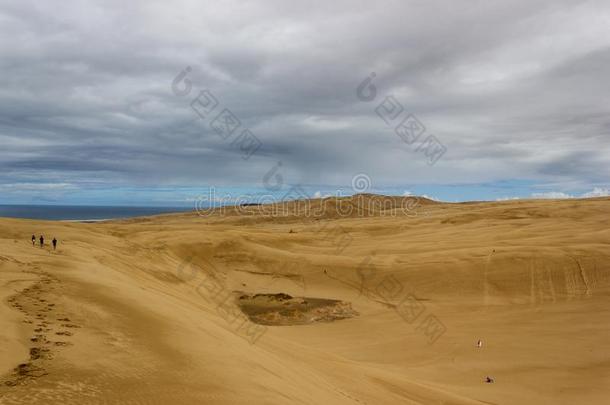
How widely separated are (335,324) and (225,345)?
10998mm

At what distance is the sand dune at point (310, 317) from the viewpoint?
5.48 meters

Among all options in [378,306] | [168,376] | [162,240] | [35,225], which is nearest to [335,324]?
[378,306]

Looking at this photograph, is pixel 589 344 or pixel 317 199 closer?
pixel 589 344

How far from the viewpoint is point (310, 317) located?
18812mm

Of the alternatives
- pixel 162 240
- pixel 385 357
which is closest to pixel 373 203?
pixel 162 240

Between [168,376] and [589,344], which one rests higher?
[168,376]

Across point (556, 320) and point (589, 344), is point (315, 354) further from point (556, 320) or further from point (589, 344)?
point (556, 320)

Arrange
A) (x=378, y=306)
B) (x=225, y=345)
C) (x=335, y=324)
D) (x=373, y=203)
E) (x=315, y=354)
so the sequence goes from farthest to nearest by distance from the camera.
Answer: (x=373, y=203) → (x=378, y=306) → (x=335, y=324) → (x=315, y=354) → (x=225, y=345)

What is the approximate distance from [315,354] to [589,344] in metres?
9.50

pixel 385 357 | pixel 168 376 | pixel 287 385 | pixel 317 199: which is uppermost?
pixel 317 199

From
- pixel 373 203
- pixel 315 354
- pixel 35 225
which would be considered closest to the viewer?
pixel 315 354

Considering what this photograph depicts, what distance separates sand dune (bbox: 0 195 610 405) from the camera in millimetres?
5477

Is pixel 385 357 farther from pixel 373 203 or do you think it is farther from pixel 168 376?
pixel 373 203

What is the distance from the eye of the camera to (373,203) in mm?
97875
